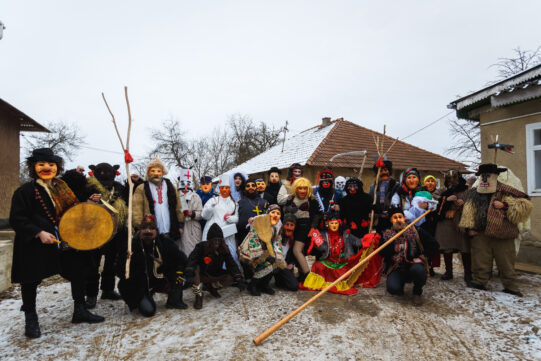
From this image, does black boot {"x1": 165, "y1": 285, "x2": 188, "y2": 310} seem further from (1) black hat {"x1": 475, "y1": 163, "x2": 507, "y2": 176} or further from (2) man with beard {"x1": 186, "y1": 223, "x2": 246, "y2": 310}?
(1) black hat {"x1": 475, "y1": 163, "x2": 507, "y2": 176}

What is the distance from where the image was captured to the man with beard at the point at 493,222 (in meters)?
4.34

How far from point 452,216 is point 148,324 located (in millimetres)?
4490

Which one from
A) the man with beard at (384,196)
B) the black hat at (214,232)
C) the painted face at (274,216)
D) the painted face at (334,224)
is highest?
the man with beard at (384,196)

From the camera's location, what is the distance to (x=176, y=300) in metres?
4.07

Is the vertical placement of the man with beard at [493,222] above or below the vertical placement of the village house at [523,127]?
below

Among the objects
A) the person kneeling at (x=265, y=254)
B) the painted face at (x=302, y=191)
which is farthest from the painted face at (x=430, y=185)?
the person kneeling at (x=265, y=254)

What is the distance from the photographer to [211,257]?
14.2 ft

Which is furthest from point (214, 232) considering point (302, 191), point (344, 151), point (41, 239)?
point (344, 151)

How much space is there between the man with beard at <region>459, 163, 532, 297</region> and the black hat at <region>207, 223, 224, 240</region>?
136 inches

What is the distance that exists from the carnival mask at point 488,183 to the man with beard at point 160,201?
429 cm

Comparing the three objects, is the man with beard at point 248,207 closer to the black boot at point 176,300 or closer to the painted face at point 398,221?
the black boot at point 176,300

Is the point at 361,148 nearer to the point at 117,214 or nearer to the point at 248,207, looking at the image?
the point at 248,207

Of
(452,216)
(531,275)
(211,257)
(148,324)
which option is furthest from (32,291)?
(531,275)

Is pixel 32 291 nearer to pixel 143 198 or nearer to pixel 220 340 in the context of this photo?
pixel 143 198
